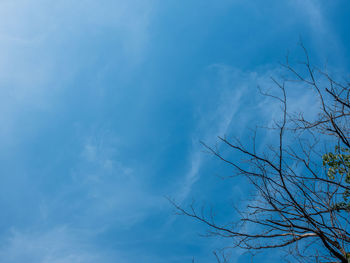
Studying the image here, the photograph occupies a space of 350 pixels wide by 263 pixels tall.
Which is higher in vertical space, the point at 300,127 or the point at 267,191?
the point at 300,127

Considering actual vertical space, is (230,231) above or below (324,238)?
above

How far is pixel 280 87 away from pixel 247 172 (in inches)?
55.3

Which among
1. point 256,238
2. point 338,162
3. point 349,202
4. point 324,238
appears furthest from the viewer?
point 338,162

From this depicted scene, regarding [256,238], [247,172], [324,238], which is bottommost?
[324,238]

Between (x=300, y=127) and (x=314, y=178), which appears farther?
(x=300, y=127)

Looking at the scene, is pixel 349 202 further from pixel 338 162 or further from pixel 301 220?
pixel 301 220

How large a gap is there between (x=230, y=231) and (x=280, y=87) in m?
2.48

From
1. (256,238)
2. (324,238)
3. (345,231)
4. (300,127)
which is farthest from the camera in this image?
(300,127)

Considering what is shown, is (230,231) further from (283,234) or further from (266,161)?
(266,161)

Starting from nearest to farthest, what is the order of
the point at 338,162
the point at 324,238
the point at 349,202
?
1. the point at 324,238
2. the point at 349,202
3. the point at 338,162

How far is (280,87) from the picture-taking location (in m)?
3.60

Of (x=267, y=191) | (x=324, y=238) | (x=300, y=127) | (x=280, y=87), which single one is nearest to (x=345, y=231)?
(x=324, y=238)

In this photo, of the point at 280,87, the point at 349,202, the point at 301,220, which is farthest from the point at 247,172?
the point at 349,202

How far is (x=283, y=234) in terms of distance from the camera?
4160mm
